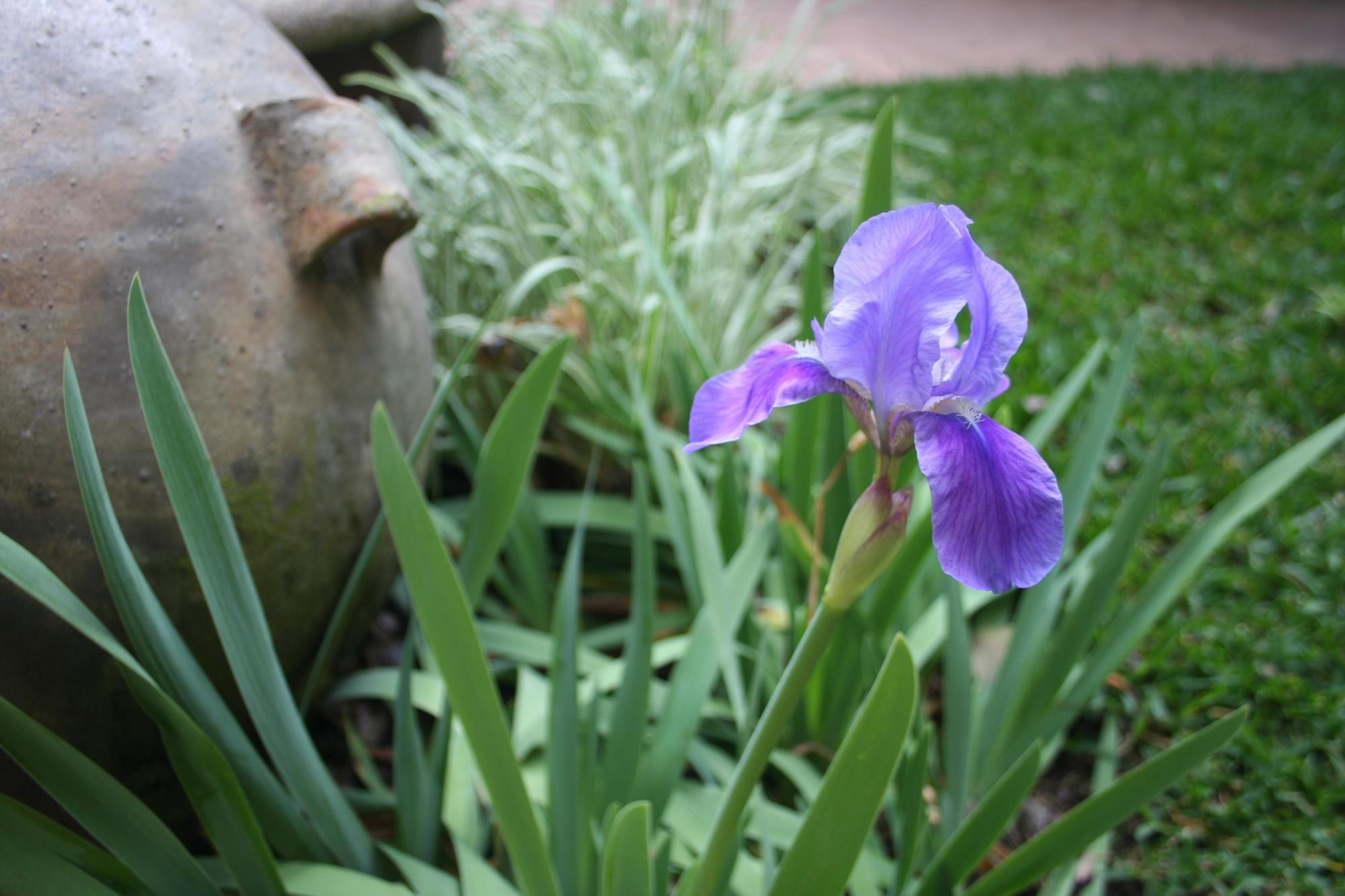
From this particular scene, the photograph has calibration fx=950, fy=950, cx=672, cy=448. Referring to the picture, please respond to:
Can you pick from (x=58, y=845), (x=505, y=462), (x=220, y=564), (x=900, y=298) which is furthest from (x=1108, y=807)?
(x=58, y=845)

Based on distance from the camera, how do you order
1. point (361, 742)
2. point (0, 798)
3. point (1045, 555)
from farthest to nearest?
1. point (361, 742)
2. point (0, 798)
3. point (1045, 555)

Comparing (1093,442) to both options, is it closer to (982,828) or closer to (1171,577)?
(1171,577)

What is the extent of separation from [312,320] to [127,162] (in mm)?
210

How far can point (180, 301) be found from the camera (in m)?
0.85

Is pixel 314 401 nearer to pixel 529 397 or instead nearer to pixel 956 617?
pixel 529 397

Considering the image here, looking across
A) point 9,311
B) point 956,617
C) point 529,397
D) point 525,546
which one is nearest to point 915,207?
point 529,397

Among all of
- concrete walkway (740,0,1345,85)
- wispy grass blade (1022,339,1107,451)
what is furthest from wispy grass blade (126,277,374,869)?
concrete walkway (740,0,1345,85)

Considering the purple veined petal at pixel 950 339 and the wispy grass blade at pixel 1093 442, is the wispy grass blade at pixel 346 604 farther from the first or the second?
the wispy grass blade at pixel 1093 442

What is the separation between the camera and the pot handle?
3.04 feet

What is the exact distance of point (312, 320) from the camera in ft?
3.15

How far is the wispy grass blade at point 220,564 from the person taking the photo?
2.26 ft

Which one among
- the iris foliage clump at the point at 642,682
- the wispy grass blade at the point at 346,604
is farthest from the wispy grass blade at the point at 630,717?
the wispy grass blade at the point at 346,604

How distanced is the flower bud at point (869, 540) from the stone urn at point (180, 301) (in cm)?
60

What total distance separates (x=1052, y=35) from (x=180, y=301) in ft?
16.8
